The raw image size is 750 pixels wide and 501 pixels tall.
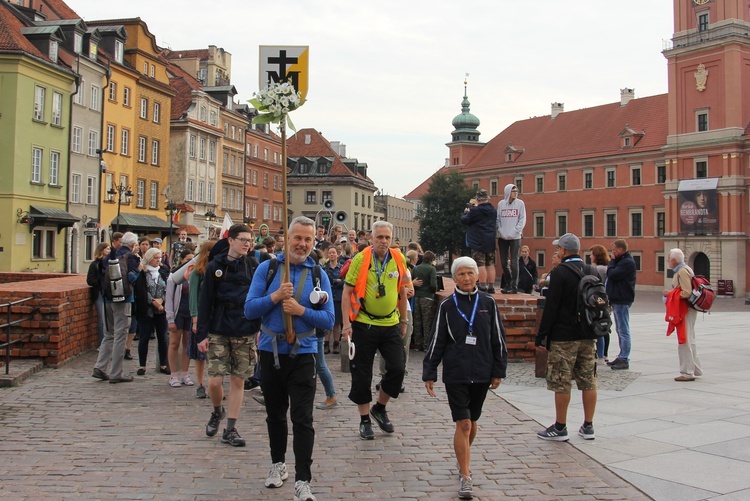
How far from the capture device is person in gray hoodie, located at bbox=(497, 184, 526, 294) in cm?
1253

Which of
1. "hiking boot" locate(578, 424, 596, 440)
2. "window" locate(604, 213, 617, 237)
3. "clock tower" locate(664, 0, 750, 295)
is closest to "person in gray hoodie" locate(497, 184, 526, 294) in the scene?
"hiking boot" locate(578, 424, 596, 440)

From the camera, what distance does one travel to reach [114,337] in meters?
A: 10.3

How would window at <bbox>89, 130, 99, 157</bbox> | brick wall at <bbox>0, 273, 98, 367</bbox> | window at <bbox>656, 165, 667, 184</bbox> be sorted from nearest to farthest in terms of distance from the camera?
brick wall at <bbox>0, 273, 98, 367</bbox>, window at <bbox>89, 130, 99, 157</bbox>, window at <bbox>656, 165, 667, 184</bbox>

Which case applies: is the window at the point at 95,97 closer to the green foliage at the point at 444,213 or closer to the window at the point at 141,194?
the window at the point at 141,194

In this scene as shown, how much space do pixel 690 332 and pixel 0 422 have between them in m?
9.24

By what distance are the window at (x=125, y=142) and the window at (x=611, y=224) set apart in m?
47.0

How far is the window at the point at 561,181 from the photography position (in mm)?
79812

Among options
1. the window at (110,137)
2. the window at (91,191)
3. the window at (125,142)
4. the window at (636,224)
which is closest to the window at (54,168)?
the window at (91,191)

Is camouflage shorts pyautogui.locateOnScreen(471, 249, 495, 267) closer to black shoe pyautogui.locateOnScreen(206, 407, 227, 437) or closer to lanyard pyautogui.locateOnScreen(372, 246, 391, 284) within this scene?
lanyard pyautogui.locateOnScreen(372, 246, 391, 284)

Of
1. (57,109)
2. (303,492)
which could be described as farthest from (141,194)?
(303,492)

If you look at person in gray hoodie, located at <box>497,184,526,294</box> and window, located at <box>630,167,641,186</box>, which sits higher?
window, located at <box>630,167,641,186</box>

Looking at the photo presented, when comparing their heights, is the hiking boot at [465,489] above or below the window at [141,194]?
below

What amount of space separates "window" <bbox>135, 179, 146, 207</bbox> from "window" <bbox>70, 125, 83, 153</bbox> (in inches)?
313

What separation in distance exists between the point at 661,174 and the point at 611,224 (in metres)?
7.30
